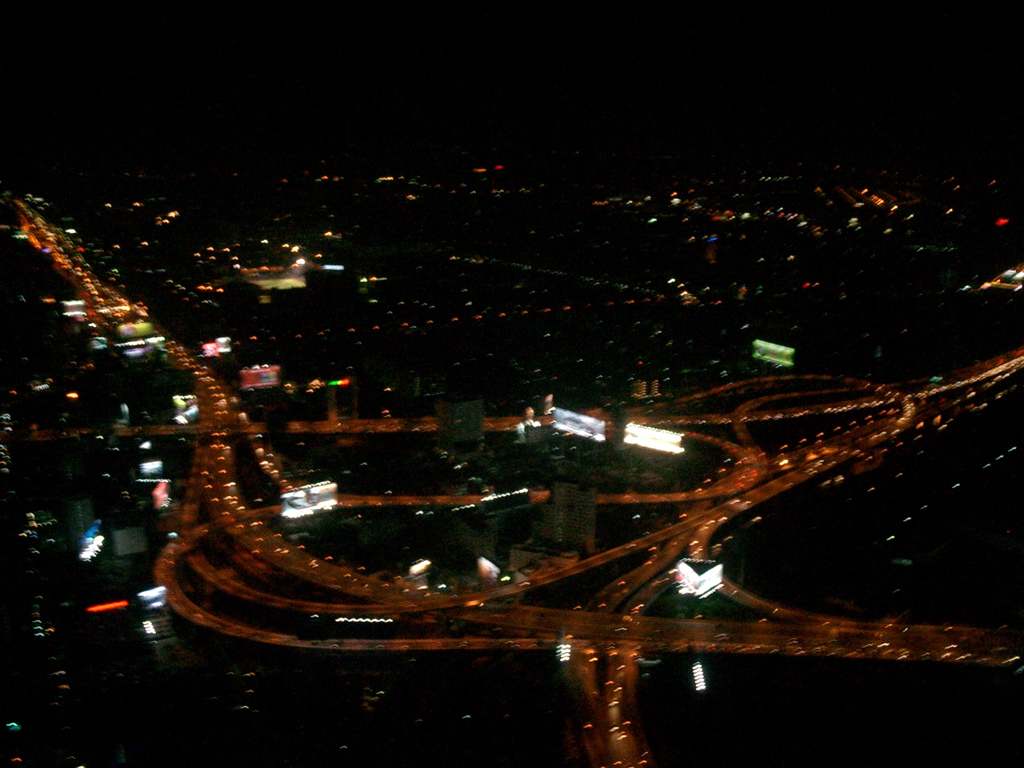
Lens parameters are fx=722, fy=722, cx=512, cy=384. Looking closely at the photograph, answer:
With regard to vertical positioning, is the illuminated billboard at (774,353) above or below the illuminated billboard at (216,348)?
below

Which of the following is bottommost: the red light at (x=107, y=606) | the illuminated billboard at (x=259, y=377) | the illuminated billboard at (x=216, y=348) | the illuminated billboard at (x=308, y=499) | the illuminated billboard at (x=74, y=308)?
the red light at (x=107, y=606)

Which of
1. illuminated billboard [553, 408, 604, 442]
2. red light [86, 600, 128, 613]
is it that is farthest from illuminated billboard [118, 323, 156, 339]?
red light [86, 600, 128, 613]

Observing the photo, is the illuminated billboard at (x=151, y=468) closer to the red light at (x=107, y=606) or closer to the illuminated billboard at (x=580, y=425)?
the red light at (x=107, y=606)

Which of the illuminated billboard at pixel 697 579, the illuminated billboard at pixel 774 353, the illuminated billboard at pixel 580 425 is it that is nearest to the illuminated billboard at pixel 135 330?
the illuminated billboard at pixel 580 425

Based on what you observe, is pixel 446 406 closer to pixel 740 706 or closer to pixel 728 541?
pixel 728 541

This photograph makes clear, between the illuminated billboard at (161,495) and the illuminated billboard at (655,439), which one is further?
the illuminated billboard at (655,439)

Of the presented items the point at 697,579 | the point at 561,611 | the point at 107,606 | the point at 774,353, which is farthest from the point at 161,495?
the point at 774,353

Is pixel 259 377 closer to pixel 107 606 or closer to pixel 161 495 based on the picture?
pixel 161 495
